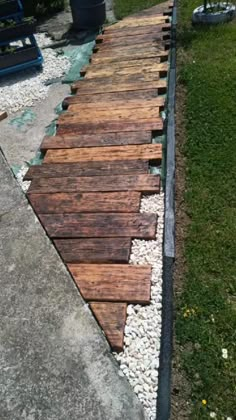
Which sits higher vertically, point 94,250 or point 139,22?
point 139,22

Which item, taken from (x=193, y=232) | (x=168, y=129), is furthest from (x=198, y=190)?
(x=168, y=129)

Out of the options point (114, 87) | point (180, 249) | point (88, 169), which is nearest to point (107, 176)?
point (88, 169)

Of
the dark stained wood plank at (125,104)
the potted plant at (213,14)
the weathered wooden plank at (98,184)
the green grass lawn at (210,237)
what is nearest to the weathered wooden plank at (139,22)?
the potted plant at (213,14)

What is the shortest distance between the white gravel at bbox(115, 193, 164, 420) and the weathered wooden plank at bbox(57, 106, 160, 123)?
2.45 meters

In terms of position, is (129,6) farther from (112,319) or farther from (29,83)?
(112,319)

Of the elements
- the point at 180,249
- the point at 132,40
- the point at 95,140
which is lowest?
the point at 180,249

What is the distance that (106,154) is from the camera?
4988 mm

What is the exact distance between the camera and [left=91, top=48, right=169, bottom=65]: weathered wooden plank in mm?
7044

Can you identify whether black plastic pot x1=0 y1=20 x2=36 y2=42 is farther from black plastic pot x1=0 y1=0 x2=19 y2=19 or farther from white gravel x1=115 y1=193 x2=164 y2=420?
white gravel x1=115 y1=193 x2=164 y2=420

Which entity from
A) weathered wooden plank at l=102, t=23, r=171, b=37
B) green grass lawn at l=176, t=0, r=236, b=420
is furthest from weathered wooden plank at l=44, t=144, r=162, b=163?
weathered wooden plank at l=102, t=23, r=171, b=37

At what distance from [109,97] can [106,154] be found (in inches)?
63.1

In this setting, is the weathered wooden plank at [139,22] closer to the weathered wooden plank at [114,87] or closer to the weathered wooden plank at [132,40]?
the weathered wooden plank at [132,40]

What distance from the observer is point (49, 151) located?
523cm

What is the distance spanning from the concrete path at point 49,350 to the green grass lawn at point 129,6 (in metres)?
7.29
